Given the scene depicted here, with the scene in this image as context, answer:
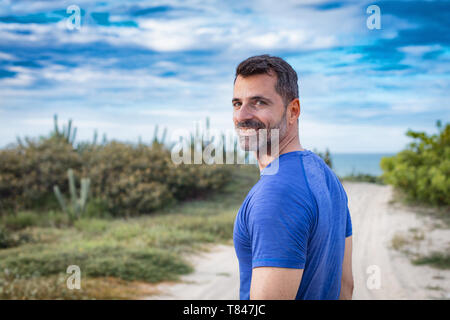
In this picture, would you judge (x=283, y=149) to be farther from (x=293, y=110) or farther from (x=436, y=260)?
(x=436, y=260)

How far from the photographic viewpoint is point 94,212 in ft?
38.5

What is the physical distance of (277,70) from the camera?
1672mm

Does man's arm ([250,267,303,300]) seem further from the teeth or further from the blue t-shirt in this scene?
the teeth

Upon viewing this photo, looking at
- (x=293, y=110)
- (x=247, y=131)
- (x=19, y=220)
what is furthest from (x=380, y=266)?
(x=19, y=220)

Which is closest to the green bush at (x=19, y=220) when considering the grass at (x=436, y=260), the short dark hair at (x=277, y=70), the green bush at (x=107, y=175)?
the green bush at (x=107, y=175)

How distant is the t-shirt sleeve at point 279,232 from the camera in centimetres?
137

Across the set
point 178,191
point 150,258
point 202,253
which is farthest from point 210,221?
point 178,191

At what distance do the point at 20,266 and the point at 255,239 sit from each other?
644 centimetres

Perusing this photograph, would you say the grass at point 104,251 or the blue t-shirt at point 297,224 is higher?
the blue t-shirt at point 297,224

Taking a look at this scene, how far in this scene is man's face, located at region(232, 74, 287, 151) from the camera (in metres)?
1.67

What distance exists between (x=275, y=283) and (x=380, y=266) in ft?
21.4

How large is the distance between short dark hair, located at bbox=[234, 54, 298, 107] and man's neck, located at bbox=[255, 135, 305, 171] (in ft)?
0.51

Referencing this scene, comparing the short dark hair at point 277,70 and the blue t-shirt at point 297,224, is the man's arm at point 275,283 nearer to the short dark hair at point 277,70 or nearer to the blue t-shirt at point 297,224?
the blue t-shirt at point 297,224

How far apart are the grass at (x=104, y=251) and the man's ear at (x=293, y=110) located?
183 inches
